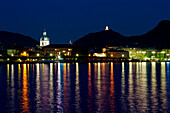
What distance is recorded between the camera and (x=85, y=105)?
24.7 m

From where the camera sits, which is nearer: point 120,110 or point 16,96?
point 120,110

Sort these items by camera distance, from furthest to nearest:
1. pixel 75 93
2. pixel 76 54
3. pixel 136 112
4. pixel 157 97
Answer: pixel 76 54
pixel 75 93
pixel 157 97
pixel 136 112

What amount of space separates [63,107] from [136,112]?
627cm

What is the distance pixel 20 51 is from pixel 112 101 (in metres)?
159

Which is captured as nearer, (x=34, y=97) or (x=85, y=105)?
(x=85, y=105)

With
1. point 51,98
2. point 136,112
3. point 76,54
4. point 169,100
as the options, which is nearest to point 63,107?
point 51,98

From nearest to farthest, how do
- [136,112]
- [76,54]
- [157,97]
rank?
1. [136,112]
2. [157,97]
3. [76,54]

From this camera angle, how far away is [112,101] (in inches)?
1040

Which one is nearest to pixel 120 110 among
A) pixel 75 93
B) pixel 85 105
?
pixel 85 105

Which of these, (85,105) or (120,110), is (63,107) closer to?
(85,105)

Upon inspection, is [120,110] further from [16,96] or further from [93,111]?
[16,96]

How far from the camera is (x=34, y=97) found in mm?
28641

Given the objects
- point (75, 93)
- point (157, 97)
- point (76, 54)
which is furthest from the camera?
point (76, 54)

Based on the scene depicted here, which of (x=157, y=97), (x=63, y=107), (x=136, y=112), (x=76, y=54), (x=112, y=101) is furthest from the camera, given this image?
(x=76, y=54)
